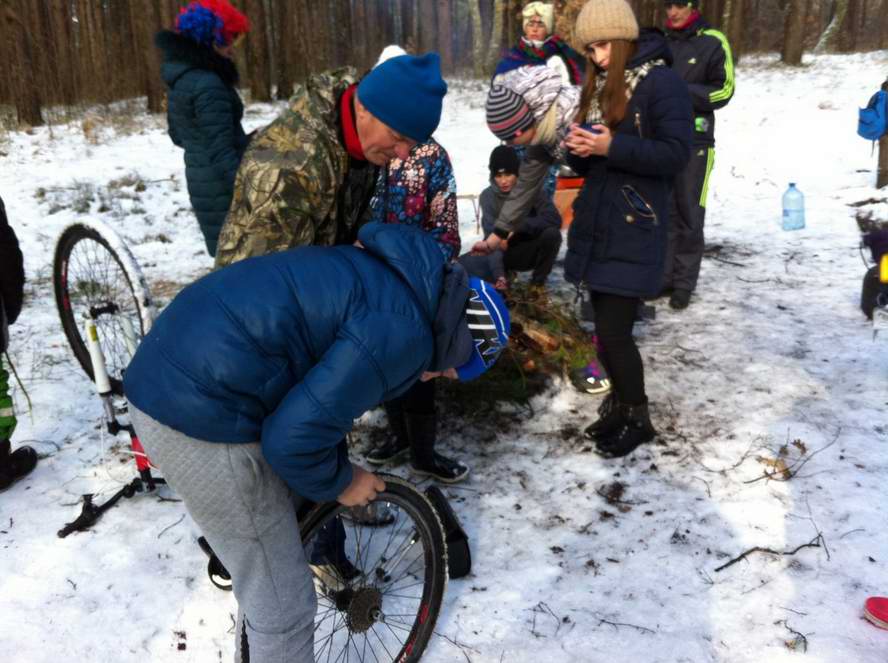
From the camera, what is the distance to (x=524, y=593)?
2639 mm

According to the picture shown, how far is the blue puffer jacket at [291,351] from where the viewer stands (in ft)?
4.97

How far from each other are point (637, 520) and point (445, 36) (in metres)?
25.7

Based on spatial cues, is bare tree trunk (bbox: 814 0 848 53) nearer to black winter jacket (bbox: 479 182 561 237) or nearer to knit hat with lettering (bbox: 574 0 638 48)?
black winter jacket (bbox: 479 182 561 237)

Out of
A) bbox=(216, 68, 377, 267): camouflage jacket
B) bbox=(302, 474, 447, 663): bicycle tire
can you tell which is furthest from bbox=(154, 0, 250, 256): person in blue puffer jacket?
bbox=(302, 474, 447, 663): bicycle tire

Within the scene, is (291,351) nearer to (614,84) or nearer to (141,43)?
(614,84)

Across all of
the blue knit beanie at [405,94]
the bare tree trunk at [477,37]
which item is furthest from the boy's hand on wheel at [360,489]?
the bare tree trunk at [477,37]

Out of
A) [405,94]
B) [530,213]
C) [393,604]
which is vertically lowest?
[393,604]

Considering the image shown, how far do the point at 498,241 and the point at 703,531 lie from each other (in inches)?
73.3

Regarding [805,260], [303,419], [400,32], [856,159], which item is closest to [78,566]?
[303,419]

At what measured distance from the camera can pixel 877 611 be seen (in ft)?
7.53

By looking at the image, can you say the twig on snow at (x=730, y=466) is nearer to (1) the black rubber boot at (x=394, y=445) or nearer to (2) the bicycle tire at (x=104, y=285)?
(1) the black rubber boot at (x=394, y=445)

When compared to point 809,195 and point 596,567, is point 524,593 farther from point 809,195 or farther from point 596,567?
point 809,195

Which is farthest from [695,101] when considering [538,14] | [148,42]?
[148,42]

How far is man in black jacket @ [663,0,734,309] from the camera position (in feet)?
15.5
